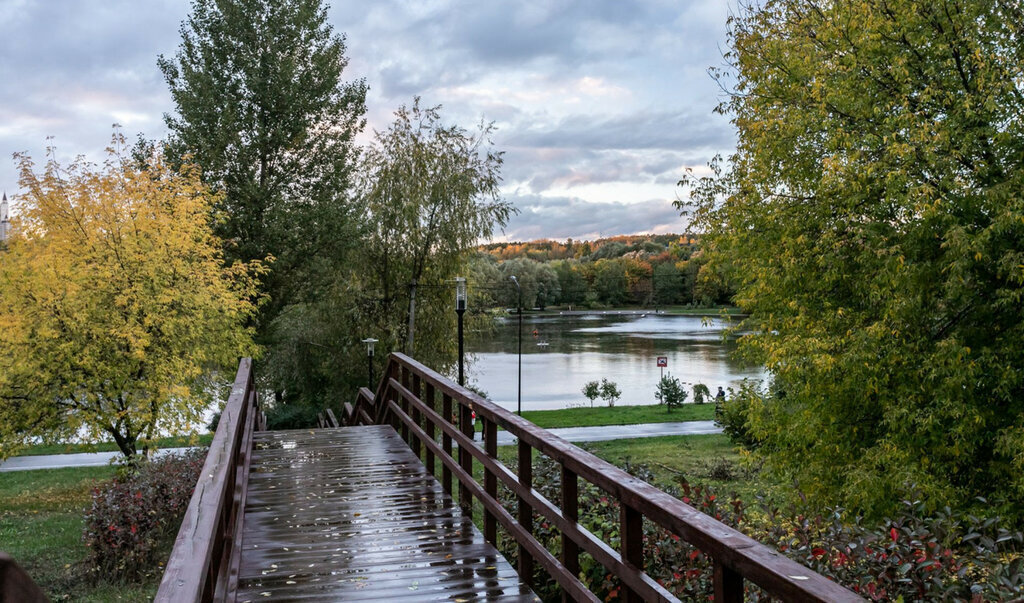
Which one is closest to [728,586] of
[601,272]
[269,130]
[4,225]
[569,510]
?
[569,510]

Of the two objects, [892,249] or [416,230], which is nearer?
[892,249]

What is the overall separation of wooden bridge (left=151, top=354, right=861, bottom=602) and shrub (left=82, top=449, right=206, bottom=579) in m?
2.39

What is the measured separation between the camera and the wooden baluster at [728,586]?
2.19m

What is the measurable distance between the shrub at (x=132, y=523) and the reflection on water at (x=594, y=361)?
29.3ft

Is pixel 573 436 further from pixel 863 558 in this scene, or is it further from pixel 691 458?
pixel 863 558

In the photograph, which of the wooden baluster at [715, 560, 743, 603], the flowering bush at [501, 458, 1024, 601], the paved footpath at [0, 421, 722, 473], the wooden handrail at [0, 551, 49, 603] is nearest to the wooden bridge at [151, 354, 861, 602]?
the wooden baluster at [715, 560, 743, 603]

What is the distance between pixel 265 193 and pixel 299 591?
22.7 m

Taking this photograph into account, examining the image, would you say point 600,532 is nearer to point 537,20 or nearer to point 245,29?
point 537,20

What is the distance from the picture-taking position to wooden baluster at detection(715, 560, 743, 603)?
2.19m

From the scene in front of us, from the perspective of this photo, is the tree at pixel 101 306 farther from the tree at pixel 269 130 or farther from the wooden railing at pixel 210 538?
the tree at pixel 269 130

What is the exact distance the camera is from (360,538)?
526 centimetres

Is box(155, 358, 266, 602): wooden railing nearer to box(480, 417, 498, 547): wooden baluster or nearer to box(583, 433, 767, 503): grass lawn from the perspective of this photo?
box(480, 417, 498, 547): wooden baluster

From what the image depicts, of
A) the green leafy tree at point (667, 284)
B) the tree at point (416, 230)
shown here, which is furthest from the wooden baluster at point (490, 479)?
the green leafy tree at point (667, 284)

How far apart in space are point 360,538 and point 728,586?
3568 mm
